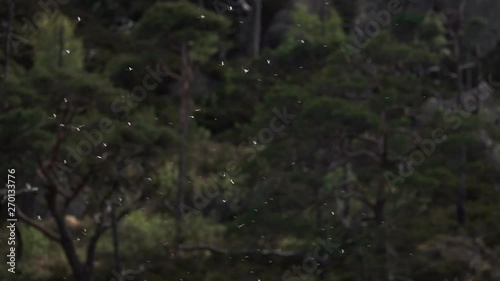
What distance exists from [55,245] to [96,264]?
1559 millimetres

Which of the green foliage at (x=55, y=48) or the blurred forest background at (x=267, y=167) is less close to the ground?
the green foliage at (x=55, y=48)

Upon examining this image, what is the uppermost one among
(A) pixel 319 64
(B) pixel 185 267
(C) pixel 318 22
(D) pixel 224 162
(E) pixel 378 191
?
(C) pixel 318 22

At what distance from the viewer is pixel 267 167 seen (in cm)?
973

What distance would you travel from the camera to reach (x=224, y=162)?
16484 mm

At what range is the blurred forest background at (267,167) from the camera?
29.2 ft

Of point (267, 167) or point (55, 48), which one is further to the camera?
point (55, 48)

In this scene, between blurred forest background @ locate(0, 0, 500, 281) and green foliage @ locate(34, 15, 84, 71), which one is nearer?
blurred forest background @ locate(0, 0, 500, 281)

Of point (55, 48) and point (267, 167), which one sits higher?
point (55, 48)

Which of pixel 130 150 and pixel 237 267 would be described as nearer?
pixel 130 150

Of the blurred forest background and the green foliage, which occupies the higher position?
the green foliage

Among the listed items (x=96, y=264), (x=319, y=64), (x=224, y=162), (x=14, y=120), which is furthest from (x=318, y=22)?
(x=14, y=120)

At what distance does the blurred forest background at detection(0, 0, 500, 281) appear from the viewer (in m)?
8.90

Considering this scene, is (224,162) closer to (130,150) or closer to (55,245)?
(55,245)

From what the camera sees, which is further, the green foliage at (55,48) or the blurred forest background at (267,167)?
the green foliage at (55,48)
